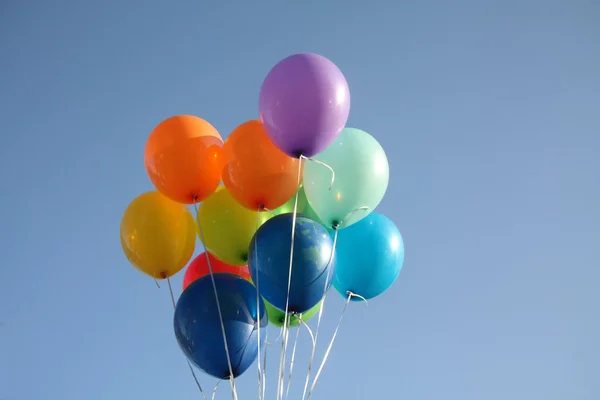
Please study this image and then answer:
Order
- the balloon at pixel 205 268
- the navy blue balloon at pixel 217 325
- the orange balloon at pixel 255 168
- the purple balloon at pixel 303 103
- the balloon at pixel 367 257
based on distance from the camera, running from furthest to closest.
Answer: the balloon at pixel 205 268 < the balloon at pixel 367 257 < the orange balloon at pixel 255 168 < the navy blue balloon at pixel 217 325 < the purple balloon at pixel 303 103

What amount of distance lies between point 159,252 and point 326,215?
3.26ft

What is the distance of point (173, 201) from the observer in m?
3.83

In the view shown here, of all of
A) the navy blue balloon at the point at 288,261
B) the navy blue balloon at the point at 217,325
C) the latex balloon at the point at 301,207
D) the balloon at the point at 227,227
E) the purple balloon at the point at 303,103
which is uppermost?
the purple balloon at the point at 303,103

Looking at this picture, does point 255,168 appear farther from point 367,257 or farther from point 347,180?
point 367,257

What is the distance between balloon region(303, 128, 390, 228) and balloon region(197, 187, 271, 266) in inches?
16.1

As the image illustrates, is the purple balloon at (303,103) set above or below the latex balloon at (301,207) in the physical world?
above

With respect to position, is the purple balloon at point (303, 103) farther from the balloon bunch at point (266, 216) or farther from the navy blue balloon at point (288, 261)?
the navy blue balloon at point (288, 261)

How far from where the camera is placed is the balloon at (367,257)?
3.72 meters

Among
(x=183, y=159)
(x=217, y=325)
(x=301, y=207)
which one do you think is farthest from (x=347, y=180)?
(x=217, y=325)

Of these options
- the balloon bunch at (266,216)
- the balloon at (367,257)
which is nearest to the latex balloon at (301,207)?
the balloon bunch at (266,216)

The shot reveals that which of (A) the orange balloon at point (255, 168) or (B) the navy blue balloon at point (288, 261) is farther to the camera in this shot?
(A) the orange balloon at point (255, 168)

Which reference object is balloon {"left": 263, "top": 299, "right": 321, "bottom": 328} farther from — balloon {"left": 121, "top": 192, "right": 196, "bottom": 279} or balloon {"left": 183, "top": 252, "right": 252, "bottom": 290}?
balloon {"left": 121, "top": 192, "right": 196, "bottom": 279}

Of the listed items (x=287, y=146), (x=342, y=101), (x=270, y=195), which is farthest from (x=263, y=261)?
(x=342, y=101)

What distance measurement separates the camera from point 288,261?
334cm
